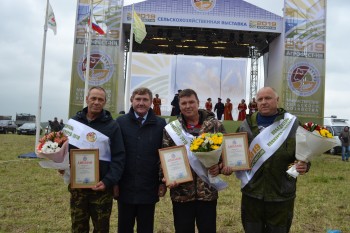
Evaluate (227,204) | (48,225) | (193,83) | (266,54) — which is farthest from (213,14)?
(48,225)

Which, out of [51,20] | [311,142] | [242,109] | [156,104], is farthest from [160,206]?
[242,109]

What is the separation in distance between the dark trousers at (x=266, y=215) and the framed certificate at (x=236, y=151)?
1.05ft

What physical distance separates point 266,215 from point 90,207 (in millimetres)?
Answer: 1424

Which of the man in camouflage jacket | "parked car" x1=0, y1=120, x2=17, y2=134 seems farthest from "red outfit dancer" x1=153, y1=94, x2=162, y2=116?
"parked car" x1=0, y1=120, x2=17, y2=134

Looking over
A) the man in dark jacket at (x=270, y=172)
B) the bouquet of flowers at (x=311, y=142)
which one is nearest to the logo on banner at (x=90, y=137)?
the man in dark jacket at (x=270, y=172)

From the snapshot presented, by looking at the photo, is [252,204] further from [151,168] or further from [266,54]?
[266,54]

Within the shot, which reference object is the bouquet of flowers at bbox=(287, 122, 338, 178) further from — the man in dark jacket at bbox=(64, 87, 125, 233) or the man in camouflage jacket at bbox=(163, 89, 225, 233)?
the man in dark jacket at bbox=(64, 87, 125, 233)

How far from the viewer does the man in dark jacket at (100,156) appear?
2.93 meters

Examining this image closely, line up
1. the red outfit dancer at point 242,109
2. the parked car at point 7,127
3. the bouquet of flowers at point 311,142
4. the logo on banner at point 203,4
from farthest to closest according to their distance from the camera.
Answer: the parked car at point 7,127
the logo on banner at point 203,4
the red outfit dancer at point 242,109
the bouquet of flowers at point 311,142

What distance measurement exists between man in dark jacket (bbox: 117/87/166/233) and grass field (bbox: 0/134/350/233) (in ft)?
4.68

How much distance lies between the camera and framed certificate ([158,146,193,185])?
2.78m

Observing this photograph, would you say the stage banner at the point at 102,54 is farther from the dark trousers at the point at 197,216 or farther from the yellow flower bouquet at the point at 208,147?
the yellow flower bouquet at the point at 208,147

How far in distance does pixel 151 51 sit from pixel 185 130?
75.0 feet

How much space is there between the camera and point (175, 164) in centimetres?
279
